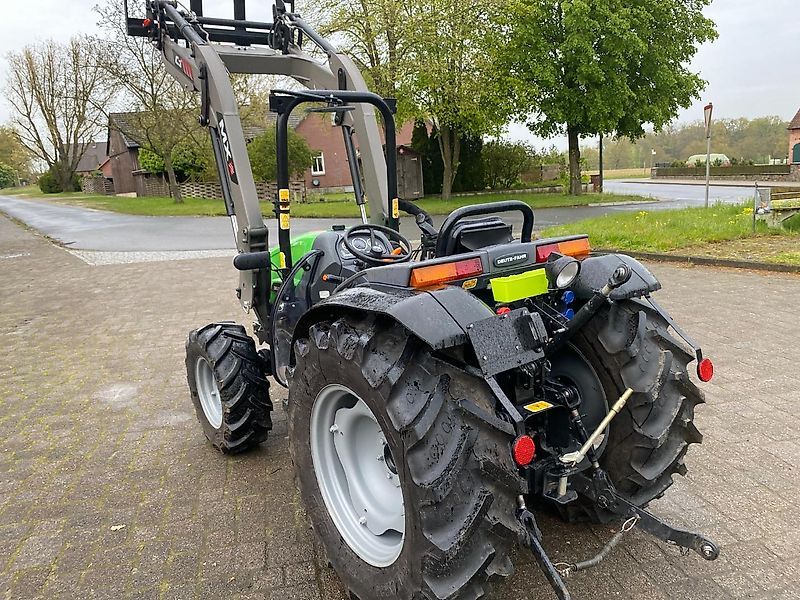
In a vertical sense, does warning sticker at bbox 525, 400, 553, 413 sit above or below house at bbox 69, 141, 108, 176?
below

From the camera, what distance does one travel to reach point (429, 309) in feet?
6.78

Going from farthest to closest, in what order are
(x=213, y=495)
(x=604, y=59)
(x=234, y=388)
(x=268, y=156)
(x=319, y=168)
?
(x=319, y=168), (x=268, y=156), (x=604, y=59), (x=234, y=388), (x=213, y=495)

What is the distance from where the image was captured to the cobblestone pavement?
265cm

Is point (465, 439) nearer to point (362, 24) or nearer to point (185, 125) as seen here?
point (362, 24)

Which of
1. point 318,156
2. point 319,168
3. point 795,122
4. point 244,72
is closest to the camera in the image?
point 244,72

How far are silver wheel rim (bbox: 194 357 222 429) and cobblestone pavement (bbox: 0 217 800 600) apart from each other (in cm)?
24

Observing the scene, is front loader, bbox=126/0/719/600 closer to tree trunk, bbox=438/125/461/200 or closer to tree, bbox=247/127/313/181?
tree, bbox=247/127/313/181

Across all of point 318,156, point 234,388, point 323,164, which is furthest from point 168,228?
point 323,164

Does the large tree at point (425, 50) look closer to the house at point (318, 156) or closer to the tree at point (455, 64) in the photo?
the tree at point (455, 64)

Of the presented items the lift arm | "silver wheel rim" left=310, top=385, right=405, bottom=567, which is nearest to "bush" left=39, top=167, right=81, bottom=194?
the lift arm

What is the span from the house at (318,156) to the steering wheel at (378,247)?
326 inches

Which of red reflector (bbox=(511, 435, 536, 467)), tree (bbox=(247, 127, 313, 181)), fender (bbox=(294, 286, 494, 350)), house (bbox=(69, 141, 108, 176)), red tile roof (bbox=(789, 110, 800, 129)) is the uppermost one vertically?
house (bbox=(69, 141, 108, 176))

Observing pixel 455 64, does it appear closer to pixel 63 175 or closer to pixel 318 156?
pixel 318 156

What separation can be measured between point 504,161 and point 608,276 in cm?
2880
